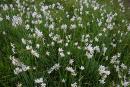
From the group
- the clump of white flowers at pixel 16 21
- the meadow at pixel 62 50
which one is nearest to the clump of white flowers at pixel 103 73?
the meadow at pixel 62 50

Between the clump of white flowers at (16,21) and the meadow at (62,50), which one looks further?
the clump of white flowers at (16,21)

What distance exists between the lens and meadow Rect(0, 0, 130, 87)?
372 centimetres

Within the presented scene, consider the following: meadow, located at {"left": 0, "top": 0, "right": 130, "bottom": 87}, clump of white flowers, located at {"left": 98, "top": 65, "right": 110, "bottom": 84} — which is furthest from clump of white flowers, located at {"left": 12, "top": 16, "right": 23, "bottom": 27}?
clump of white flowers, located at {"left": 98, "top": 65, "right": 110, "bottom": 84}

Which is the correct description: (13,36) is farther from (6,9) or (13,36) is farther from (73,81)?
(73,81)

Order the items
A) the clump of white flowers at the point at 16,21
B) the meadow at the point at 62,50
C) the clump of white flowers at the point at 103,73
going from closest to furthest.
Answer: the clump of white flowers at the point at 103,73, the meadow at the point at 62,50, the clump of white flowers at the point at 16,21

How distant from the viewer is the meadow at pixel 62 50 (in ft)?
12.2

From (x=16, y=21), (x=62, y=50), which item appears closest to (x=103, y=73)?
(x=62, y=50)

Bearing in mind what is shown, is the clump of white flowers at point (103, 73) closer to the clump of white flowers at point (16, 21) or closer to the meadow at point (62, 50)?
the meadow at point (62, 50)

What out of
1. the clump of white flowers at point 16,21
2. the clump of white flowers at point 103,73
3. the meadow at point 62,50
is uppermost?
the clump of white flowers at point 16,21

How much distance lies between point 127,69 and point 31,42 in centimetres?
130

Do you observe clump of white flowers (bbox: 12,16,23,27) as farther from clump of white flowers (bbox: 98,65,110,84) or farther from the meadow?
clump of white flowers (bbox: 98,65,110,84)

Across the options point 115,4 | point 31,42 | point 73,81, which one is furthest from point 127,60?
point 115,4

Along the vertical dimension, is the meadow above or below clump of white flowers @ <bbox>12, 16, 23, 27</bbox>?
below

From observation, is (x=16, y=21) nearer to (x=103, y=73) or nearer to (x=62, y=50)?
(x=62, y=50)
